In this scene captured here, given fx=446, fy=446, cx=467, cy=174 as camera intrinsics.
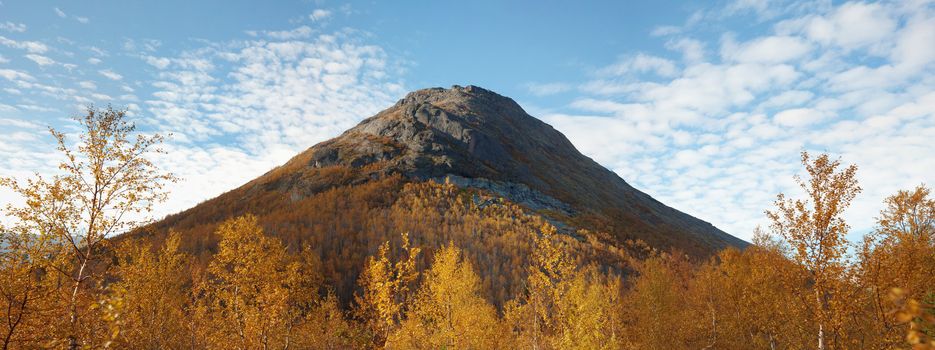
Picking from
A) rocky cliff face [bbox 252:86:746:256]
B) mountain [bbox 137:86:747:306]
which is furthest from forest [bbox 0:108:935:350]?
rocky cliff face [bbox 252:86:746:256]

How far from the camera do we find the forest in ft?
51.9

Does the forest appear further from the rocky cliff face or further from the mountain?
the rocky cliff face

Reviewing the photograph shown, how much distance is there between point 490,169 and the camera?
94750mm

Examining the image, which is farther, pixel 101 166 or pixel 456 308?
pixel 456 308

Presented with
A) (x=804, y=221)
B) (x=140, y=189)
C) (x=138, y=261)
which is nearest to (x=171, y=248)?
(x=138, y=261)

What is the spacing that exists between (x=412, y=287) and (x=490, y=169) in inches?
1706

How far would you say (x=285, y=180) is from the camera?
80750mm

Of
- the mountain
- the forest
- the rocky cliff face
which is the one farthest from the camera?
the rocky cliff face

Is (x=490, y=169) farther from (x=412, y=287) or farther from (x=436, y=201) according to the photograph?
(x=412, y=287)

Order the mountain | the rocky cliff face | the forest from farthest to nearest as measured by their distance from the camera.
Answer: the rocky cliff face < the mountain < the forest

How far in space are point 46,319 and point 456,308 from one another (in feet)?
72.9

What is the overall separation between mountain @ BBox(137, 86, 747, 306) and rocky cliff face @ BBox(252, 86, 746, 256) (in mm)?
364

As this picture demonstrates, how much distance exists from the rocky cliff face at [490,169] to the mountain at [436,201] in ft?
1.19

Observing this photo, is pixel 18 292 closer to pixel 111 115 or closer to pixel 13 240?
pixel 13 240
